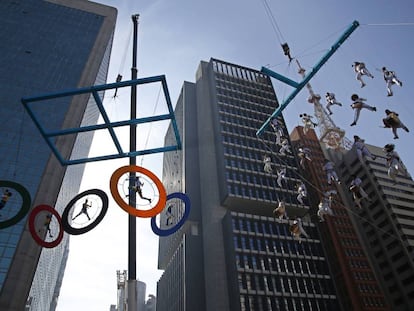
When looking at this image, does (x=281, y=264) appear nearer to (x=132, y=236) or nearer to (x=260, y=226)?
(x=260, y=226)

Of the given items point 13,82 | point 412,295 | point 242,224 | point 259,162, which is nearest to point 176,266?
point 242,224

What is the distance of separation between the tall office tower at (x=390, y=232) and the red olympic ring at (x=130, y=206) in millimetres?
82128

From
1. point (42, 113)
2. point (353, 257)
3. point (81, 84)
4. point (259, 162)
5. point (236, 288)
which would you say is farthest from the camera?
point (353, 257)

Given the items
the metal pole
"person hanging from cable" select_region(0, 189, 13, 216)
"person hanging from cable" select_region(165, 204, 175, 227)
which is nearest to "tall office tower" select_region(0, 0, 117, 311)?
"person hanging from cable" select_region(0, 189, 13, 216)

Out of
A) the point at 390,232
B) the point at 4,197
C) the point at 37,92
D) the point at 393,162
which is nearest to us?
the point at 4,197

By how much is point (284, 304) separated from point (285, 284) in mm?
4305

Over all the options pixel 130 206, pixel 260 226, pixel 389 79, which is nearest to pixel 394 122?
pixel 389 79

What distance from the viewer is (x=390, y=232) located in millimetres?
99938

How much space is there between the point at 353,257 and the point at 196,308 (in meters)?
57.2

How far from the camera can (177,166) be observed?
100m

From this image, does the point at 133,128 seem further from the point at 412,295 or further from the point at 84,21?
the point at 412,295

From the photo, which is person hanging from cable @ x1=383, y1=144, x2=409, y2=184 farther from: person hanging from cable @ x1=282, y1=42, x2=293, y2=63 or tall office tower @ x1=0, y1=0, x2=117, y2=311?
tall office tower @ x1=0, y1=0, x2=117, y2=311

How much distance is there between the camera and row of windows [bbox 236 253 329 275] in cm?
6450

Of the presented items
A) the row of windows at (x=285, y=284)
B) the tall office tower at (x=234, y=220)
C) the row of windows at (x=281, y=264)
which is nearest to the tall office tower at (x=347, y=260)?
the tall office tower at (x=234, y=220)
